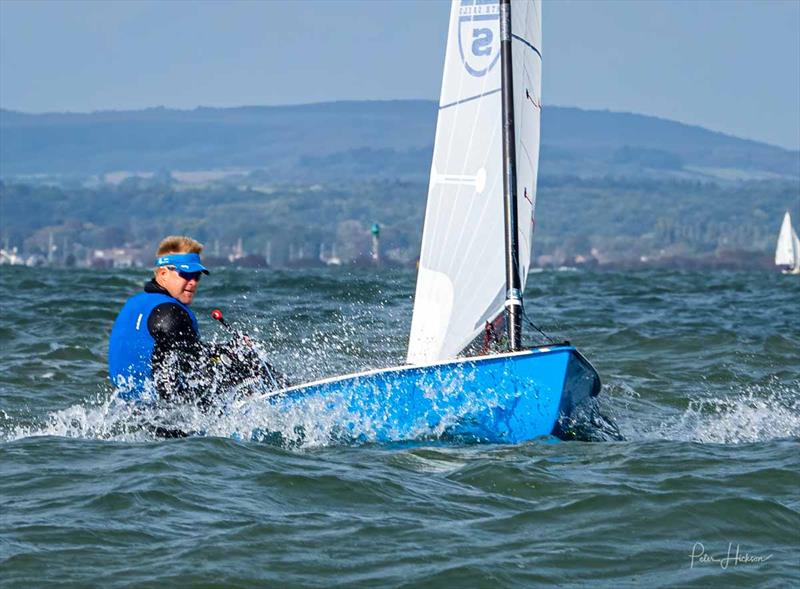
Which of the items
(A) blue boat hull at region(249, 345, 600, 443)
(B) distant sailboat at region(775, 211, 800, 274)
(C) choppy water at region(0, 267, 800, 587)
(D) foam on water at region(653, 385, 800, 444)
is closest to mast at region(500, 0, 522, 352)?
(A) blue boat hull at region(249, 345, 600, 443)

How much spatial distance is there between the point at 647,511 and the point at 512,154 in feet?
11.3

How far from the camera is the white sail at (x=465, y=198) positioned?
1009 cm

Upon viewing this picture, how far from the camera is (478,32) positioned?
10180 mm

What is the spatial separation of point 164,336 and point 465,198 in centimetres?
248

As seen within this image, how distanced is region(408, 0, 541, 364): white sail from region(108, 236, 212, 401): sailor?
1.81m

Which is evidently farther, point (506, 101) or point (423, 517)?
point (506, 101)

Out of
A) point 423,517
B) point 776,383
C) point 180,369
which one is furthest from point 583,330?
point 423,517

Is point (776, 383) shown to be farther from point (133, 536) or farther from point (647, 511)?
point (133, 536)

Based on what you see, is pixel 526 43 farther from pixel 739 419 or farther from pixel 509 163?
pixel 739 419

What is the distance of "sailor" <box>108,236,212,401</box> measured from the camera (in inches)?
349

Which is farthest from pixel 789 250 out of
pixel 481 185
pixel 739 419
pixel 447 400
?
pixel 447 400

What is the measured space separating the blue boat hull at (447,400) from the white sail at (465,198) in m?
1.04

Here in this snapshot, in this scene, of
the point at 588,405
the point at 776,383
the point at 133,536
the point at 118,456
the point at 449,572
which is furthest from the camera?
the point at 776,383

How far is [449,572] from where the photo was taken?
614 cm
